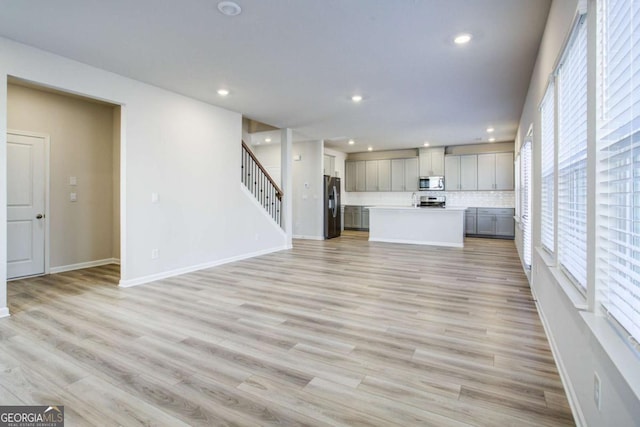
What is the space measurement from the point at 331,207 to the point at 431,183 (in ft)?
10.4

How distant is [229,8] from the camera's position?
272cm

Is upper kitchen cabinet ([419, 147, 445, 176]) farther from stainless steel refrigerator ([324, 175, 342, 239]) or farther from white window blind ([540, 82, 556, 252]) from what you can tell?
white window blind ([540, 82, 556, 252])

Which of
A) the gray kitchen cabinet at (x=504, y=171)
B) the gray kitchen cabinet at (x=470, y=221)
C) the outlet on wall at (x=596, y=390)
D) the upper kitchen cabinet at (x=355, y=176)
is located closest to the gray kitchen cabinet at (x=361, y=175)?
the upper kitchen cabinet at (x=355, y=176)

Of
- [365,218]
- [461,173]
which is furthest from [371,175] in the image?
[461,173]

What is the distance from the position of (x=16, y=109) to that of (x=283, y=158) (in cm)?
443

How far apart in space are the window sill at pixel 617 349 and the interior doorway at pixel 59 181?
6.34 metres

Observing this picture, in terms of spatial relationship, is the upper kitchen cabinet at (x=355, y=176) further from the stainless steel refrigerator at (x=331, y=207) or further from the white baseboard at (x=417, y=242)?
the white baseboard at (x=417, y=242)

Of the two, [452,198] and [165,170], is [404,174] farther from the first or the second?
[165,170]

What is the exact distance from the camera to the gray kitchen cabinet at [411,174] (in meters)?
10.4

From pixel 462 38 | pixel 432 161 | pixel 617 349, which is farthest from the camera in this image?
Answer: pixel 432 161

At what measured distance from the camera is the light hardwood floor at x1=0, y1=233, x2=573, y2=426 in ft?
5.95

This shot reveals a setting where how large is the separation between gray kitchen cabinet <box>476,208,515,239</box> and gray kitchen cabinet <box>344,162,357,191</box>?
398 centimetres

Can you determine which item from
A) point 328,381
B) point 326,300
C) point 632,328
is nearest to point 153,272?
point 326,300

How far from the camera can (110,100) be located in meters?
4.19
